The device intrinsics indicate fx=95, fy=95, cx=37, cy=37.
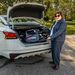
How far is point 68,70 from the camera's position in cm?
273

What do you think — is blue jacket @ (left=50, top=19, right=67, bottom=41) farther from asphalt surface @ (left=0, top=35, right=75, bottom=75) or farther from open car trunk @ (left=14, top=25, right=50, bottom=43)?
asphalt surface @ (left=0, top=35, right=75, bottom=75)

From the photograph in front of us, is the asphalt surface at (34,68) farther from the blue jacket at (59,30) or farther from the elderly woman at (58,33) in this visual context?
the blue jacket at (59,30)

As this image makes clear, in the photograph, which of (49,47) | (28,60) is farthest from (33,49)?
(28,60)

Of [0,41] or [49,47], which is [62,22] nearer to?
[49,47]

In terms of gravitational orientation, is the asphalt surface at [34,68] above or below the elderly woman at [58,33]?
below

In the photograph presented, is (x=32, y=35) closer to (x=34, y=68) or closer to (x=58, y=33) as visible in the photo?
(x=58, y=33)

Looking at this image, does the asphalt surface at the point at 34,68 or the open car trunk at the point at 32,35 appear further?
the open car trunk at the point at 32,35

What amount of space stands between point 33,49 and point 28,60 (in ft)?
2.76

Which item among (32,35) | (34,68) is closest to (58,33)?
(32,35)

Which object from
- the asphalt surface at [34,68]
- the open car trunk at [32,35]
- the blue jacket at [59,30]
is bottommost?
the asphalt surface at [34,68]

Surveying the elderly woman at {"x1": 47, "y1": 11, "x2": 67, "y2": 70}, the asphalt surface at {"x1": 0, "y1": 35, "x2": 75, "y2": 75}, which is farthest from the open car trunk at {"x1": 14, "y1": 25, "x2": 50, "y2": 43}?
the asphalt surface at {"x1": 0, "y1": 35, "x2": 75, "y2": 75}

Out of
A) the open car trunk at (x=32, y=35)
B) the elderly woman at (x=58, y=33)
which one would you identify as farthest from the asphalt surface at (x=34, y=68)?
the open car trunk at (x=32, y=35)

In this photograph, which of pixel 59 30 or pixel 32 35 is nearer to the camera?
pixel 59 30

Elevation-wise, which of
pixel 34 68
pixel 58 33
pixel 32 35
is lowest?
pixel 34 68
